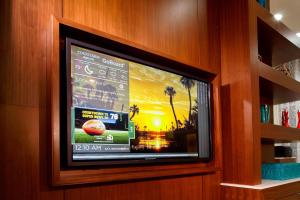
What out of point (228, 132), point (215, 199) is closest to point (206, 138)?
point (228, 132)

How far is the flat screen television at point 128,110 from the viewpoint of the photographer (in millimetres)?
1223

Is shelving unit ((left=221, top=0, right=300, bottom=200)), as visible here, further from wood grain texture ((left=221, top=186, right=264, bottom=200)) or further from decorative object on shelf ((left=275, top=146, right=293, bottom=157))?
decorative object on shelf ((left=275, top=146, right=293, bottom=157))

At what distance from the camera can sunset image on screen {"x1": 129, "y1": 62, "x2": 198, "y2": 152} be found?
150 cm

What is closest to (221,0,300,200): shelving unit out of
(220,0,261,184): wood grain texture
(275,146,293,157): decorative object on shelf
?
(220,0,261,184): wood grain texture

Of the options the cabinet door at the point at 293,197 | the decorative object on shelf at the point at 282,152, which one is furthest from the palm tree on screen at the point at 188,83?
the decorative object on shelf at the point at 282,152

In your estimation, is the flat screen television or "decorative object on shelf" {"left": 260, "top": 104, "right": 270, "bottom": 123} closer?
the flat screen television

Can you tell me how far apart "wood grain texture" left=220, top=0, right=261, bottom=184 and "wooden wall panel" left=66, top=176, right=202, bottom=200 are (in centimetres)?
37

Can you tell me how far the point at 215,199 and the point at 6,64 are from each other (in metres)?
1.60

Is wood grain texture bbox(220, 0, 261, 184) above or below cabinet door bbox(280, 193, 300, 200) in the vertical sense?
above

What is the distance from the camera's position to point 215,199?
2.03 m

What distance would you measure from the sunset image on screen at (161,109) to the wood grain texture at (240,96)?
0.39 m

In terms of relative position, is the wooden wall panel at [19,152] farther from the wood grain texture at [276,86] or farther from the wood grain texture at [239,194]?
the wood grain texture at [276,86]

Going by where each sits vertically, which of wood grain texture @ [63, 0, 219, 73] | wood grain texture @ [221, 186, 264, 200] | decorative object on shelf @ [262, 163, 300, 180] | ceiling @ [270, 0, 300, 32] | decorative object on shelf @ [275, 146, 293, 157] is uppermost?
ceiling @ [270, 0, 300, 32]

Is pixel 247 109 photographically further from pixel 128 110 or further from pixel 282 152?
pixel 282 152
